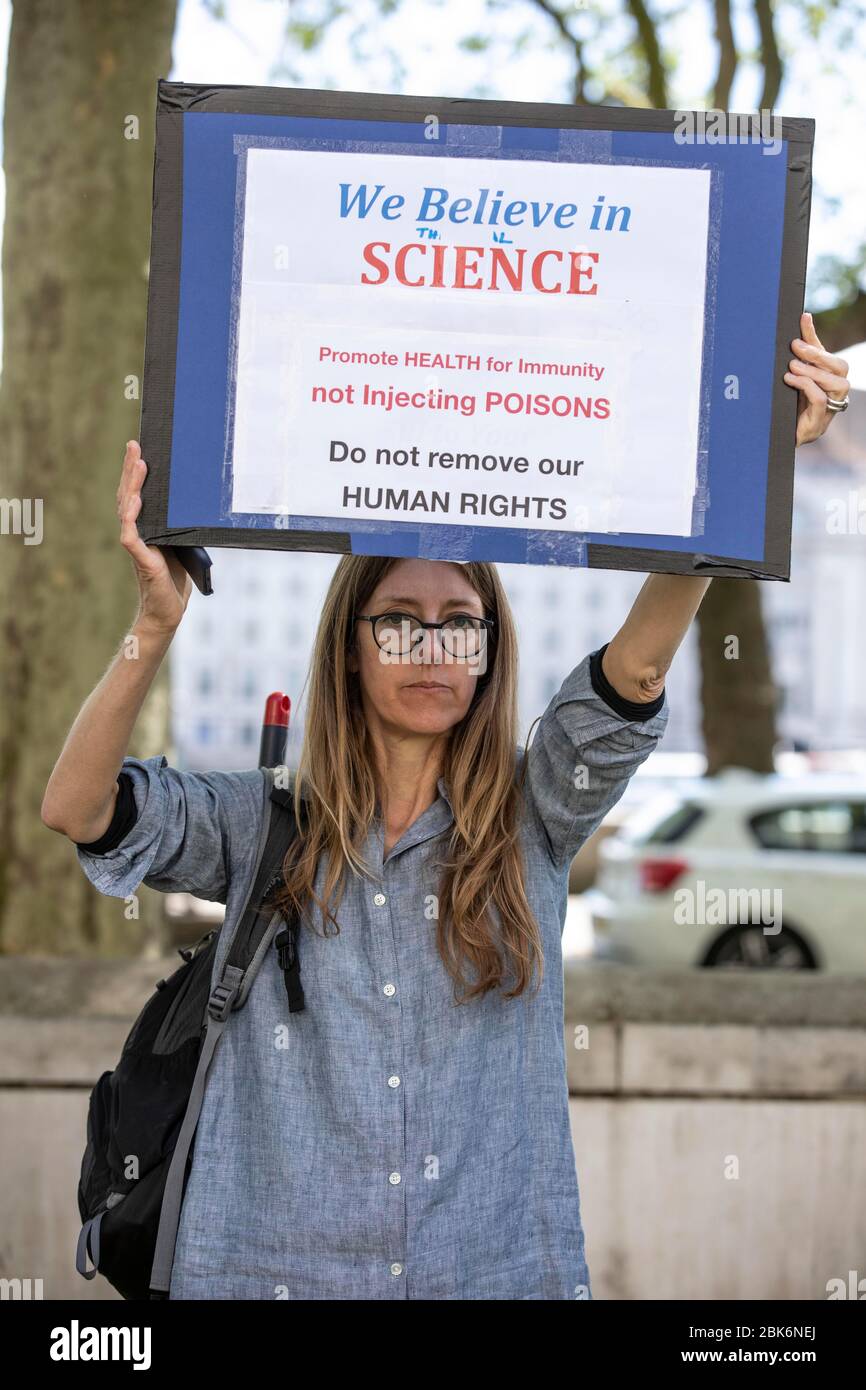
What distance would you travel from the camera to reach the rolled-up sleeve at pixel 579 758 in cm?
231

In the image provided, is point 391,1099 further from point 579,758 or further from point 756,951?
point 756,951

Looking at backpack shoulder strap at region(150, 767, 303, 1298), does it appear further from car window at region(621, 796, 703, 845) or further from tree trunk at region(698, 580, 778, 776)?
tree trunk at region(698, 580, 778, 776)

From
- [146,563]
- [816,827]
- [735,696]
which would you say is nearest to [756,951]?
[816,827]

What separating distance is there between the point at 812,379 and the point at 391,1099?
122 cm

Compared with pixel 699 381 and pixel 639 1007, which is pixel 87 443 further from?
pixel 699 381

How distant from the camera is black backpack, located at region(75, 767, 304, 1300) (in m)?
2.27

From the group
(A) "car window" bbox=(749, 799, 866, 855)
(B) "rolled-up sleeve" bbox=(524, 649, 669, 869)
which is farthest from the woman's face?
(A) "car window" bbox=(749, 799, 866, 855)

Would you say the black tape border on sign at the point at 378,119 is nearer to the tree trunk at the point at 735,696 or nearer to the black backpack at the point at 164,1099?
the black backpack at the point at 164,1099

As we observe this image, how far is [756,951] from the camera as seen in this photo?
1084 cm

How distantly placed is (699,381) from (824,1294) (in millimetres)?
3273

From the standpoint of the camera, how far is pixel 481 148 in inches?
90.0

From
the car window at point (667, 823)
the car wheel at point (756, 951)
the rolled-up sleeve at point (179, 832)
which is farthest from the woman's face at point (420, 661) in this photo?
the car window at point (667, 823)
